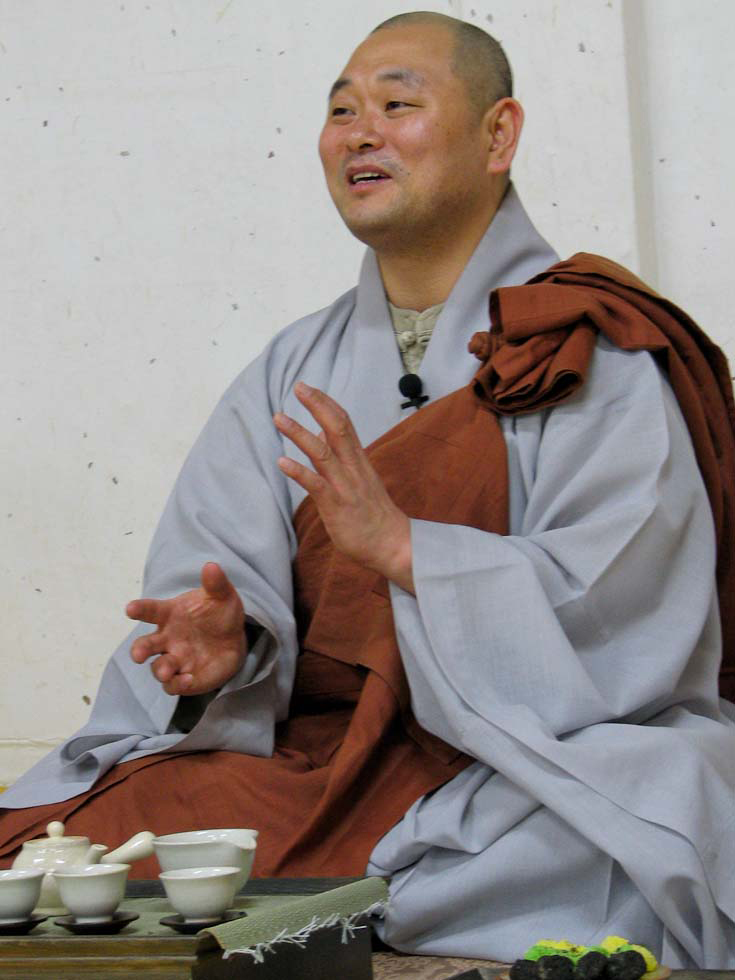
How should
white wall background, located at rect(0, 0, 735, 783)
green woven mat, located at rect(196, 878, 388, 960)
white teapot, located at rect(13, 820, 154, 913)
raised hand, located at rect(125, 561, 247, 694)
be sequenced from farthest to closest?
1. white wall background, located at rect(0, 0, 735, 783)
2. raised hand, located at rect(125, 561, 247, 694)
3. white teapot, located at rect(13, 820, 154, 913)
4. green woven mat, located at rect(196, 878, 388, 960)

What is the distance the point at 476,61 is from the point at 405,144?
248 mm

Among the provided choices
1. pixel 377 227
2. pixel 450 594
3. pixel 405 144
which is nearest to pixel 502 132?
pixel 405 144

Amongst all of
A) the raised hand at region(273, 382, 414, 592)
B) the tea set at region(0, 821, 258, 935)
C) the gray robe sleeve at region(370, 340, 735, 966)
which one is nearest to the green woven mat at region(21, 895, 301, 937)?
the tea set at region(0, 821, 258, 935)

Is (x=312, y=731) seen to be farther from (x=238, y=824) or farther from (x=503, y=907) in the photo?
(x=503, y=907)

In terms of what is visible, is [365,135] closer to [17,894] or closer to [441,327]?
[441,327]

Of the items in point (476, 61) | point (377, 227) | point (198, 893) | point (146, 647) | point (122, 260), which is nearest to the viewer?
point (198, 893)

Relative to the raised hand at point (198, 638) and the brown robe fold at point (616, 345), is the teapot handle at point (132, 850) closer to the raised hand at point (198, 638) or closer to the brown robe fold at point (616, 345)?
the raised hand at point (198, 638)

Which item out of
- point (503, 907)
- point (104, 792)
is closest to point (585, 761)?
point (503, 907)

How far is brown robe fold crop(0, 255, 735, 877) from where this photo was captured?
2.20m

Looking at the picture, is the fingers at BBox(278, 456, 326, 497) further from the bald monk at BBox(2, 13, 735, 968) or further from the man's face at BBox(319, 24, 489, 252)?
the man's face at BBox(319, 24, 489, 252)

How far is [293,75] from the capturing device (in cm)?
400

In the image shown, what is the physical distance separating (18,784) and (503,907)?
2.79ft

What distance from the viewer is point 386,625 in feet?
7.57

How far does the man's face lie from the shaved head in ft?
0.06
